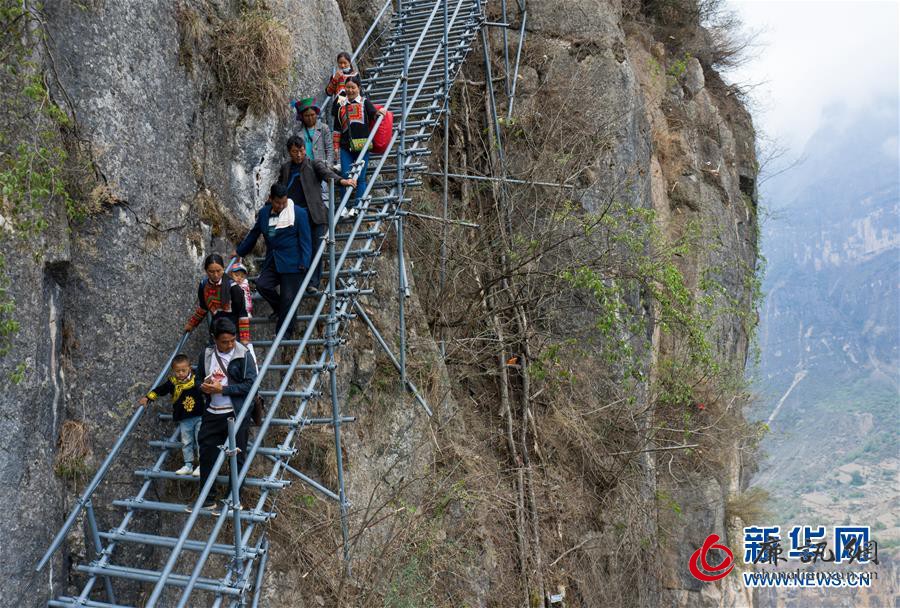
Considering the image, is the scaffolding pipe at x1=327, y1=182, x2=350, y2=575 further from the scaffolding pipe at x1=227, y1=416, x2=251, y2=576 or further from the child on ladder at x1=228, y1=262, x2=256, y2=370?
the scaffolding pipe at x1=227, y1=416, x2=251, y2=576

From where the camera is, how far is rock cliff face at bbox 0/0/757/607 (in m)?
5.62

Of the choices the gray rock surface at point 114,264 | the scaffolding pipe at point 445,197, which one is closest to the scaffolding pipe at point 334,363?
the gray rock surface at point 114,264

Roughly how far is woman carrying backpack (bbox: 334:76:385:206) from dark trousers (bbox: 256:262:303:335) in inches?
57.0

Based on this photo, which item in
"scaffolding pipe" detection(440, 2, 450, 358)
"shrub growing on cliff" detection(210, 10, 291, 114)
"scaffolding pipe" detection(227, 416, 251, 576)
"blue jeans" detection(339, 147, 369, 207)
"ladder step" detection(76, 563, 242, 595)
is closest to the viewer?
"scaffolding pipe" detection(227, 416, 251, 576)

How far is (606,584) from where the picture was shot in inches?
400

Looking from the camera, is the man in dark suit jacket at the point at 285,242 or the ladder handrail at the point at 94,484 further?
the man in dark suit jacket at the point at 285,242

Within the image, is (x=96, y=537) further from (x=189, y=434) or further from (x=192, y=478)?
Result: (x=189, y=434)

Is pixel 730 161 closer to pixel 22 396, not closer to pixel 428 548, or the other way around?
pixel 428 548

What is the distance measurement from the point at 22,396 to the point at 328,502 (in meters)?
2.73

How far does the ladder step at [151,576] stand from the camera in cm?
519

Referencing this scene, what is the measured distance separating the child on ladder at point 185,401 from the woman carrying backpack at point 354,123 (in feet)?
9.05

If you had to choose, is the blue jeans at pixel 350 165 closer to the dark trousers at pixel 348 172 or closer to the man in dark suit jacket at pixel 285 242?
the dark trousers at pixel 348 172

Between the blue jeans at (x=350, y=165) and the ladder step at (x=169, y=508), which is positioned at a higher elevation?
the blue jeans at (x=350, y=165)

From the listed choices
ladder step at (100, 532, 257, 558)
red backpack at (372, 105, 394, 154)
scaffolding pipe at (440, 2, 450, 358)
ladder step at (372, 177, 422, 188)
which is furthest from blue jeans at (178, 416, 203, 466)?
scaffolding pipe at (440, 2, 450, 358)
